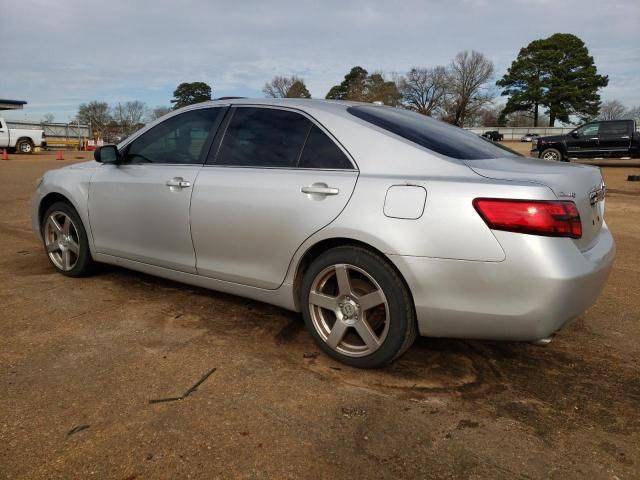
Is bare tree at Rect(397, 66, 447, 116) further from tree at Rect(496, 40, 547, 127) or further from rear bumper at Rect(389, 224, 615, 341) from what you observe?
rear bumper at Rect(389, 224, 615, 341)

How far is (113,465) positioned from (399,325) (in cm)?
147

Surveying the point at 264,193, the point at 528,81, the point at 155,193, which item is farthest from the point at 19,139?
the point at 528,81

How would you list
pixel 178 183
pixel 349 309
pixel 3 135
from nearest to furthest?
pixel 349 309, pixel 178 183, pixel 3 135

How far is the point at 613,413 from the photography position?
8.21 ft

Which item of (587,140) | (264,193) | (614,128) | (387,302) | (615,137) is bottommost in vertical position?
(387,302)

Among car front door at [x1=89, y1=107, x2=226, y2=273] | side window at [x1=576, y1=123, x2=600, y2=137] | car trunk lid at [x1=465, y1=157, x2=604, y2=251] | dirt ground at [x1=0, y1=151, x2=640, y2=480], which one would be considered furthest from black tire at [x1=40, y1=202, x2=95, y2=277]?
side window at [x1=576, y1=123, x2=600, y2=137]

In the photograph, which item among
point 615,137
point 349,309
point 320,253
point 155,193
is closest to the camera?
point 349,309

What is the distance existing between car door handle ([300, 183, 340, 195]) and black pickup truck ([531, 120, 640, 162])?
19.0 m

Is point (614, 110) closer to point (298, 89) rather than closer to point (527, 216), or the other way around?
point (298, 89)

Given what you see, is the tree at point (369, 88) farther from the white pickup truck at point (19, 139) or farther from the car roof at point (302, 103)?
the car roof at point (302, 103)

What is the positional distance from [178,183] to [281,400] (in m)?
1.74

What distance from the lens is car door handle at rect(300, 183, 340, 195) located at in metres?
2.89

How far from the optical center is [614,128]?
19797 mm

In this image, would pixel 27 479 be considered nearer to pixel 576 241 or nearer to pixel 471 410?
pixel 471 410
